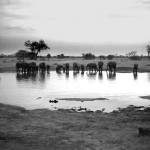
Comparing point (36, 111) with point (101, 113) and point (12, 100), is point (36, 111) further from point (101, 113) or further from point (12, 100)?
point (12, 100)

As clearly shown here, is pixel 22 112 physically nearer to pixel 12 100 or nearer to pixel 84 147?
pixel 12 100

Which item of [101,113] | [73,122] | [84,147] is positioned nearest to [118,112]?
[101,113]

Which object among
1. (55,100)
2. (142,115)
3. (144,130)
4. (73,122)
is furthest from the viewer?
(55,100)

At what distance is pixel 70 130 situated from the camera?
10.2 meters

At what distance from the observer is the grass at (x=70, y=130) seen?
28.3ft

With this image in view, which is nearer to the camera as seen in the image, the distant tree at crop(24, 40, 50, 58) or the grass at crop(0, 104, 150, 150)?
the grass at crop(0, 104, 150, 150)

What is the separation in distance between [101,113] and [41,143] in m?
4.89

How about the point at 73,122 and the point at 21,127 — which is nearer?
the point at 21,127

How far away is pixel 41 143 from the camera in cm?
880

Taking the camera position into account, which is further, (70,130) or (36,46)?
(36,46)

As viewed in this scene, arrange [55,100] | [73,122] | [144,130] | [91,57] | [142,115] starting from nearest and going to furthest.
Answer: [144,130] < [73,122] < [142,115] < [55,100] < [91,57]

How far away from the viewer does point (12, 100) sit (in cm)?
1697

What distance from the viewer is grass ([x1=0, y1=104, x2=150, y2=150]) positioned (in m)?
8.64

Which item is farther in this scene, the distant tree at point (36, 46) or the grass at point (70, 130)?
the distant tree at point (36, 46)
